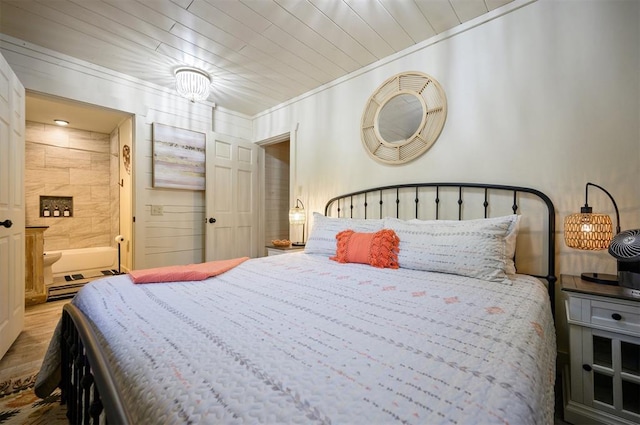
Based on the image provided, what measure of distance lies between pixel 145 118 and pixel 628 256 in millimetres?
4049

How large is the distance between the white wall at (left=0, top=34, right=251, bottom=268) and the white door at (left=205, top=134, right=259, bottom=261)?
0.84 feet

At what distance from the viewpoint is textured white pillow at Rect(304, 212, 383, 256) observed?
87.9 inches

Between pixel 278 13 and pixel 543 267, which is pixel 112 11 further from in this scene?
pixel 543 267

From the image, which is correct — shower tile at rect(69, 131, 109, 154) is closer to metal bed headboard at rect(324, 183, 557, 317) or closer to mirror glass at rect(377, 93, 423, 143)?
metal bed headboard at rect(324, 183, 557, 317)

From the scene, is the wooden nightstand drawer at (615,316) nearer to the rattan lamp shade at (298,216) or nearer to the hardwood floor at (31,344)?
the rattan lamp shade at (298,216)

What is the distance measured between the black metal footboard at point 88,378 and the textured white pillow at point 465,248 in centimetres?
158

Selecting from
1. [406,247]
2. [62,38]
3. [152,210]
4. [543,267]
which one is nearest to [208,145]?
[152,210]

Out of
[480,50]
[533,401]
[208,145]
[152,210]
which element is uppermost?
[480,50]

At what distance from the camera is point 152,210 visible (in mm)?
3234

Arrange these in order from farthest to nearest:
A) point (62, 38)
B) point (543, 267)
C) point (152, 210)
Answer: point (152, 210)
point (62, 38)
point (543, 267)

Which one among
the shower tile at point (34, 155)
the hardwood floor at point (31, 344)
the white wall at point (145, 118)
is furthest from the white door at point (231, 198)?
the shower tile at point (34, 155)

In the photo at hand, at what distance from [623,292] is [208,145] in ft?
12.5

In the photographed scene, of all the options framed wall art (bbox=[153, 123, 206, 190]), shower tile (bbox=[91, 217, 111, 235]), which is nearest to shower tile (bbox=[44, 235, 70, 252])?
shower tile (bbox=[91, 217, 111, 235])

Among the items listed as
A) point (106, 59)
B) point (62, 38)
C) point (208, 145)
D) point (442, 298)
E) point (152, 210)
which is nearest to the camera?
point (442, 298)
